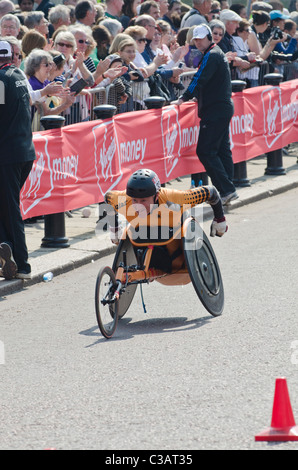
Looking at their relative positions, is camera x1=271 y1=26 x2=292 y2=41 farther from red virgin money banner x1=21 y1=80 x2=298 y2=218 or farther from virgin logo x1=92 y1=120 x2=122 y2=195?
virgin logo x1=92 y1=120 x2=122 y2=195

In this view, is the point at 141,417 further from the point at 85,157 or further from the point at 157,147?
the point at 157,147

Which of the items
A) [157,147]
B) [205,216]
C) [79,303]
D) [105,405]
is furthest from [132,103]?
[105,405]

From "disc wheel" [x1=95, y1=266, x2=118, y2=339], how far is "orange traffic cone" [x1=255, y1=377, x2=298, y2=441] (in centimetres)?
253

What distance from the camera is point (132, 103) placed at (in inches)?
537

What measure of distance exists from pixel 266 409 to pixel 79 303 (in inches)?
138

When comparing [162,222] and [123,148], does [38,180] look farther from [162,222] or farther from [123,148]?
[162,222]

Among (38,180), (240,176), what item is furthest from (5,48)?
(240,176)

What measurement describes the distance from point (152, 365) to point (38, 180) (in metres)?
4.19

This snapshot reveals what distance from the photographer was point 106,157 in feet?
39.1

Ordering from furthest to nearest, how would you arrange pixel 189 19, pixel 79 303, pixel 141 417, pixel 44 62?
pixel 189 19 < pixel 44 62 < pixel 79 303 < pixel 141 417

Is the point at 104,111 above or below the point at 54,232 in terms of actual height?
above

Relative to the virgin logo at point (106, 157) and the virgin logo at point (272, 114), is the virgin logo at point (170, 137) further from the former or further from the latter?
the virgin logo at point (272, 114)

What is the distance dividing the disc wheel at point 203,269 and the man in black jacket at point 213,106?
482cm

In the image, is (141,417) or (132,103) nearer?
(141,417)
